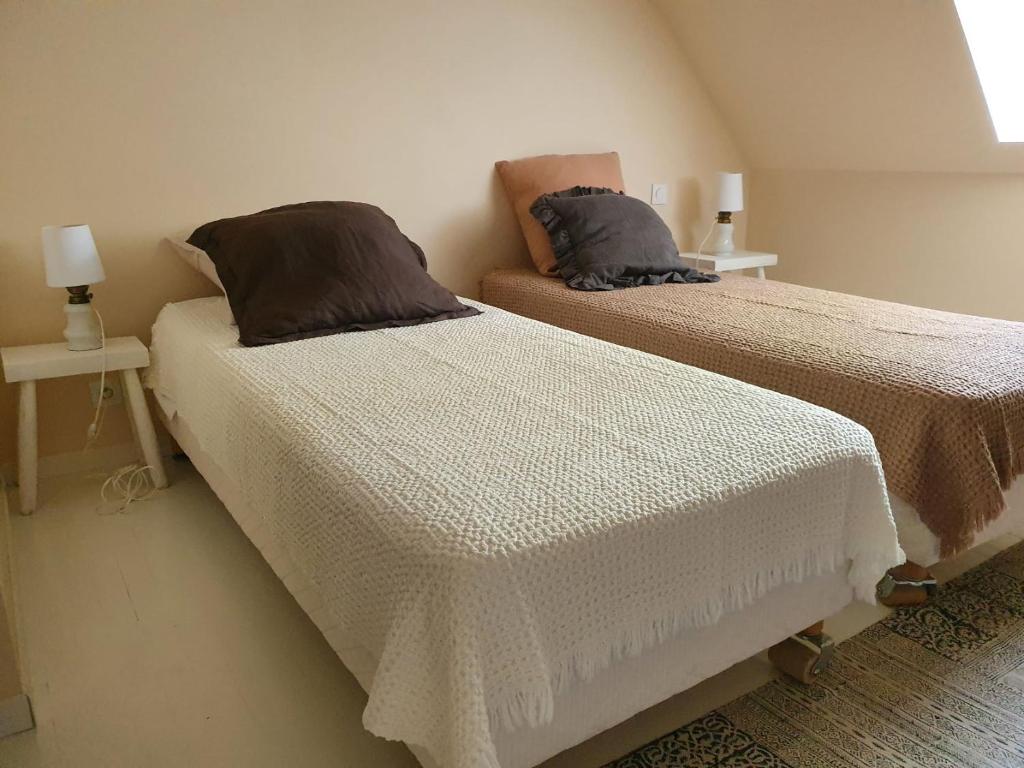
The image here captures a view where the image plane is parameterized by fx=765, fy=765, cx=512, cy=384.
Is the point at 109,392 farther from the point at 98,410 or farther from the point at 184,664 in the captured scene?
the point at 184,664

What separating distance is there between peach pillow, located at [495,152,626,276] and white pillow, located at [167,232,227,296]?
3.89ft

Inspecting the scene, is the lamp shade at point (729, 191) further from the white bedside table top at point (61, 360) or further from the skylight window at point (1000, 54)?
the white bedside table top at point (61, 360)

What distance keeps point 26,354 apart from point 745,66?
116 inches

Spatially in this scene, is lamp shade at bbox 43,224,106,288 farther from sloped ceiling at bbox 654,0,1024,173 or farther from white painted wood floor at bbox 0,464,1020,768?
sloped ceiling at bbox 654,0,1024,173

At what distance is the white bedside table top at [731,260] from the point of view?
3.37 meters

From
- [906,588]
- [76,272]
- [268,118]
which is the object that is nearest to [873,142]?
[906,588]

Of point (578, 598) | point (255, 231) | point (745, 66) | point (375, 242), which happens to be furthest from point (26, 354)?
point (745, 66)

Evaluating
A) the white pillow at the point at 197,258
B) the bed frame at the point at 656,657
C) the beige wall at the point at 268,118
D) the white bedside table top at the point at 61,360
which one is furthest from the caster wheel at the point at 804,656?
the beige wall at the point at 268,118

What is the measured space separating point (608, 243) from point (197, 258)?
4.62 ft

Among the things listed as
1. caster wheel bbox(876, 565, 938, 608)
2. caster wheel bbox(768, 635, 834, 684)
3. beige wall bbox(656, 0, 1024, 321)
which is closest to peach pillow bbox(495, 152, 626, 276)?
beige wall bbox(656, 0, 1024, 321)

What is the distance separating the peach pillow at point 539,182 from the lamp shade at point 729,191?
0.71m

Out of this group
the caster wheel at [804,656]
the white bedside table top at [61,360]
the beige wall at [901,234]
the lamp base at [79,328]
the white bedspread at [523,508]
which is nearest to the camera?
the white bedspread at [523,508]

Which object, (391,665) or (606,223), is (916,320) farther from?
(391,665)

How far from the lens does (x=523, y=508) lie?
1.10 metres
